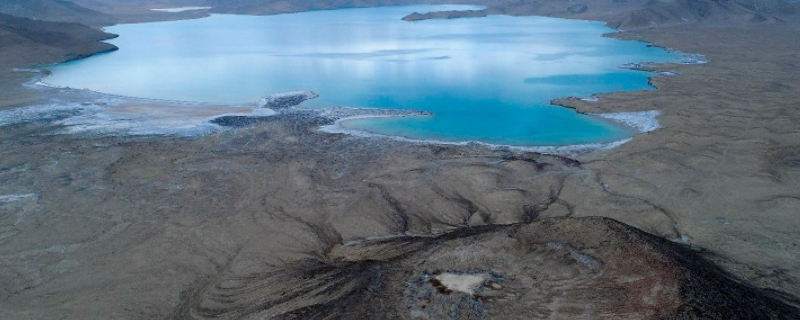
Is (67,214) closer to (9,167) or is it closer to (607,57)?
(9,167)

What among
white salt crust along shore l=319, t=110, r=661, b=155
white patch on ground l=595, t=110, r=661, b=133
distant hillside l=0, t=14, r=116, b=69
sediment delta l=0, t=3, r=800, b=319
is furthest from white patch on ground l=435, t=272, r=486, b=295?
distant hillside l=0, t=14, r=116, b=69

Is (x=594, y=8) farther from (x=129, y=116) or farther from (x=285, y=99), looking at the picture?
(x=129, y=116)

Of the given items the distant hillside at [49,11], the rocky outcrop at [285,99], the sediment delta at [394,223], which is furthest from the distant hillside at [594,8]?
the rocky outcrop at [285,99]

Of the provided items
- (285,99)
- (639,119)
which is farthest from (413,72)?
(639,119)

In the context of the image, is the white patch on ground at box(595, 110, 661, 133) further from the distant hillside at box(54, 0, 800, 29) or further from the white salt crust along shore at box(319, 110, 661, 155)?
the distant hillside at box(54, 0, 800, 29)

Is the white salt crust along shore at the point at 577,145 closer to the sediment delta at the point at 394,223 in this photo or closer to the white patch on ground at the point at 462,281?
the sediment delta at the point at 394,223
